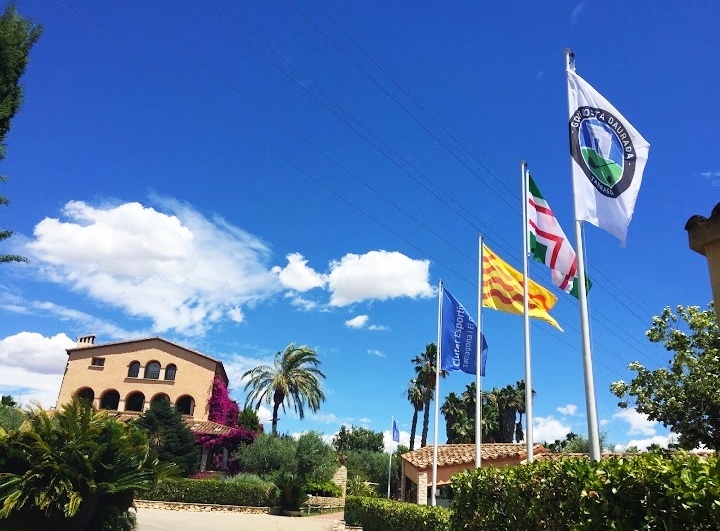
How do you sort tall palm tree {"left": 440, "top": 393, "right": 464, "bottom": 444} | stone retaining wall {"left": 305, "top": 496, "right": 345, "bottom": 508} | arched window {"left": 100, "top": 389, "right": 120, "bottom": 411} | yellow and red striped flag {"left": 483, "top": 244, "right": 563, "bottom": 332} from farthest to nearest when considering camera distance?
tall palm tree {"left": 440, "top": 393, "right": 464, "bottom": 444}, arched window {"left": 100, "top": 389, "right": 120, "bottom": 411}, stone retaining wall {"left": 305, "top": 496, "right": 345, "bottom": 508}, yellow and red striped flag {"left": 483, "top": 244, "right": 563, "bottom": 332}

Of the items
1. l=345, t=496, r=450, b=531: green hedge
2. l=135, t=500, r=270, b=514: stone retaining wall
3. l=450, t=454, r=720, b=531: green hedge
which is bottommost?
l=135, t=500, r=270, b=514: stone retaining wall

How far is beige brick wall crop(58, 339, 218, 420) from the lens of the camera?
45625 mm

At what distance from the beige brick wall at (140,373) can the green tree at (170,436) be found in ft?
Answer: 20.4

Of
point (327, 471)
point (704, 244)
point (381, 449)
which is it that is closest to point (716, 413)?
point (704, 244)

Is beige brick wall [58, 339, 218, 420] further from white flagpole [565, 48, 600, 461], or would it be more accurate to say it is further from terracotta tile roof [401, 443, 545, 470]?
white flagpole [565, 48, 600, 461]

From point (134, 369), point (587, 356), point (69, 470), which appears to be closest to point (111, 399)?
point (134, 369)

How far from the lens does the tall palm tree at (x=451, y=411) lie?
5618 cm

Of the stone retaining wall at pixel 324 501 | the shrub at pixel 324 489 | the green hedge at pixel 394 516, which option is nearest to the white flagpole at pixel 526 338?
the green hedge at pixel 394 516

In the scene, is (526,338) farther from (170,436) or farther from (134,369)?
(134,369)

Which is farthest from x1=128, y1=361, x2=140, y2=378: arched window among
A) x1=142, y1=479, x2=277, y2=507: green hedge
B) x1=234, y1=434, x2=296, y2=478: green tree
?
x1=142, y1=479, x2=277, y2=507: green hedge

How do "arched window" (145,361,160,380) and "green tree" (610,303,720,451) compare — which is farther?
"arched window" (145,361,160,380)

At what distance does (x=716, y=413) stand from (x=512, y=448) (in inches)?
371

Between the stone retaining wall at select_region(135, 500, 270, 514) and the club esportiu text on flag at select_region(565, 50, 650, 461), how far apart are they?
28662 millimetres

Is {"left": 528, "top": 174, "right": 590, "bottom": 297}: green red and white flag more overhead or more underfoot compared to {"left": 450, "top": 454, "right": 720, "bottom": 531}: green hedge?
more overhead
